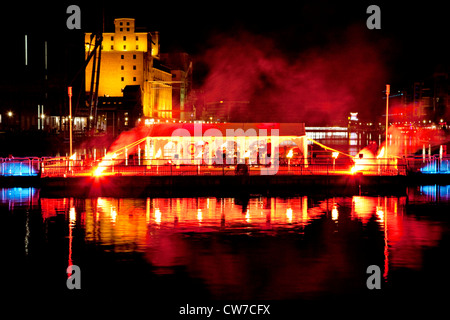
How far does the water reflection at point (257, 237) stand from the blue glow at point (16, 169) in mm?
5916

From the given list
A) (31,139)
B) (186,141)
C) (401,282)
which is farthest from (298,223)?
(31,139)

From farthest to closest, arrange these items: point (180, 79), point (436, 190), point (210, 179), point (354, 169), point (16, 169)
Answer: point (180, 79) < point (16, 169) < point (436, 190) < point (354, 169) < point (210, 179)

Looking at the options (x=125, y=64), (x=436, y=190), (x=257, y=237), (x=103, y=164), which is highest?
(x=125, y=64)

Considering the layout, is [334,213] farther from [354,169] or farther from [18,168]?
[18,168]

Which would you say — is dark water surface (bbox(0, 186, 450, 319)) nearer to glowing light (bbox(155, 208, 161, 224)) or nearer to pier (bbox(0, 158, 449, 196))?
glowing light (bbox(155, 208, 161, 224))

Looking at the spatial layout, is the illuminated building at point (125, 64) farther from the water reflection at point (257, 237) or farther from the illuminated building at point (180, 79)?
the water reflection at point (257, 237)

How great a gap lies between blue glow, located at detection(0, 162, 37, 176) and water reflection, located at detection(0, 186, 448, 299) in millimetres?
5916

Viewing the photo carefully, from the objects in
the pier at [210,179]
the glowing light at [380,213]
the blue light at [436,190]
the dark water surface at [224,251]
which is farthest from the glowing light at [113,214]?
the blue light at [436,190]

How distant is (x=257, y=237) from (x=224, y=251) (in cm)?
269

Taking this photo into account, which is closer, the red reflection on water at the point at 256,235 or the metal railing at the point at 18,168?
the red reflection on water at the point at 256,235

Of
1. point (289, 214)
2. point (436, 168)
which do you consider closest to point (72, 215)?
point (289, 214)

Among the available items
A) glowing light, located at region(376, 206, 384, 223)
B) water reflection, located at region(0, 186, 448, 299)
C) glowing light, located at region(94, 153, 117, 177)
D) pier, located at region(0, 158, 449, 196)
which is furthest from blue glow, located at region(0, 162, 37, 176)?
glowing light, located at region(376, 206, 384, 223)

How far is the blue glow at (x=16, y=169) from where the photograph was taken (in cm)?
4016

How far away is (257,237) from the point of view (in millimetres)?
22578
